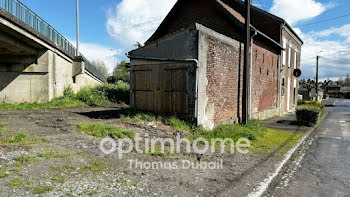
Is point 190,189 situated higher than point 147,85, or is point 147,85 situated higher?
point 147,85

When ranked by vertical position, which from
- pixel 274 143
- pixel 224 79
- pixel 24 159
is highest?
pixel 224 79

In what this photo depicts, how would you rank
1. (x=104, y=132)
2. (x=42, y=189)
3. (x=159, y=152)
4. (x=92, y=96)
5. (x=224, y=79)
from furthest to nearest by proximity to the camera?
1. (x=92, y=96)
2. (x=224, y=79)
3. (x=104, y=132)
4. (x=159, y=152)
5. (x=42, y=189)

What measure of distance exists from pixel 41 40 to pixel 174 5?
860 cm

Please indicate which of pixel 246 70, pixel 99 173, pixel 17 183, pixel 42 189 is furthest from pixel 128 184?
pixel 246 70

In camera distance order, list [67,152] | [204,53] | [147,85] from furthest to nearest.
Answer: [147,85] → [204,53] → [67,152]

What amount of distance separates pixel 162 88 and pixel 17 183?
5.78m

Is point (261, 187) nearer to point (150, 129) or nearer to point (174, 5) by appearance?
point (150, 129)

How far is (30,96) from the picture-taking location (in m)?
13.3

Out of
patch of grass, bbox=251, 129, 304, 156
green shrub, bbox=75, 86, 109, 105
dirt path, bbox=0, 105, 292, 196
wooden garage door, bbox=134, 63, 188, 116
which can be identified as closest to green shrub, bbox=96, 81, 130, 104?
green shrub, bbox=75, 86, 109, 105

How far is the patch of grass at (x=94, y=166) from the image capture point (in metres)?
3.91

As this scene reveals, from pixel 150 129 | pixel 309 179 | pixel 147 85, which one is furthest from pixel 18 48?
pixel 309 179

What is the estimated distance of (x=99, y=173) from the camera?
3.80 m

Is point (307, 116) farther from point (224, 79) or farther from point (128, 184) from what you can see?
point (128, 184)

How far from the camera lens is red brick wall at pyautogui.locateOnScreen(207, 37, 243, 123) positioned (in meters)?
8.26
